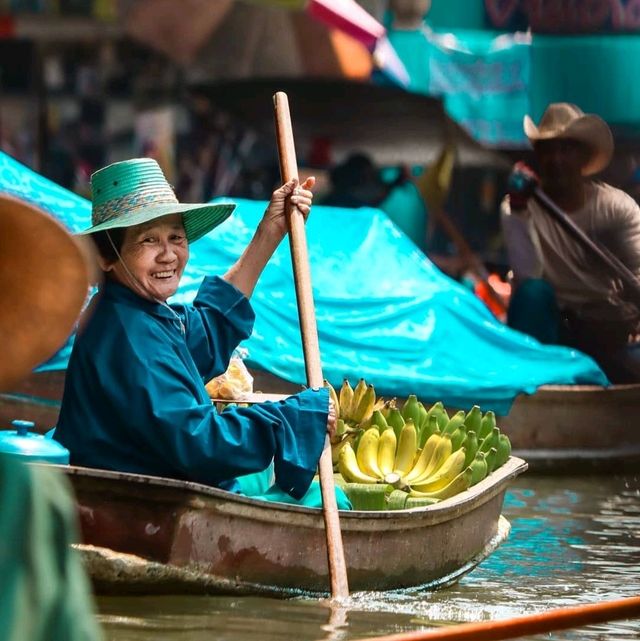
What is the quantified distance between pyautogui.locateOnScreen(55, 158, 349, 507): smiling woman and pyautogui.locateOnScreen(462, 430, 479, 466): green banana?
1.30 meters

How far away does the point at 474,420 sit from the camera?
7410 mm

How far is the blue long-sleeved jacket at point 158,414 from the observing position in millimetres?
5332

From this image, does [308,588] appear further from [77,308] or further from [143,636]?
[77,308]

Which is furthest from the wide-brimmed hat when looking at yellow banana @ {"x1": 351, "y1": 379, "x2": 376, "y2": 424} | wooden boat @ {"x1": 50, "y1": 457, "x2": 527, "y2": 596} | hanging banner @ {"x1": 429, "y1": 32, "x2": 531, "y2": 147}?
hanging banner @ {"x1": 429, "y1": 32, "x2": 531, "y2": 147}

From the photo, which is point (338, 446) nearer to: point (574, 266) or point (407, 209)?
point (574, 266)

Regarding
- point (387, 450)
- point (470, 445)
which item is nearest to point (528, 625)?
point (387, 450)

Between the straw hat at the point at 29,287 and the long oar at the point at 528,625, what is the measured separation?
0.97 metres

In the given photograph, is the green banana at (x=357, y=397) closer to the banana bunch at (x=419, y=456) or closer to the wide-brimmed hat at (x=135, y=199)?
the banana bunch at (x=419, y=456)

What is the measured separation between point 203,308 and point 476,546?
162cm

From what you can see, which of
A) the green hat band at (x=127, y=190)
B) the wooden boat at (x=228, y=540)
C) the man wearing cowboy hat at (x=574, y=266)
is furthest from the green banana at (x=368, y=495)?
the man wearing cowboy hat at (x=574, y=266)

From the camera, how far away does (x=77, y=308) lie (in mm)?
2217

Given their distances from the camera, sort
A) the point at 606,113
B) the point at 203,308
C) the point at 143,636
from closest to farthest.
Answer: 1. the point at 143,636
2. the point at 203,308
3. the point at 606,113

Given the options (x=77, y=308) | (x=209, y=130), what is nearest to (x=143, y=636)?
(x=77, y=308)

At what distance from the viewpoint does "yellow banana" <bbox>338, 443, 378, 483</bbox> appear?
660cm
